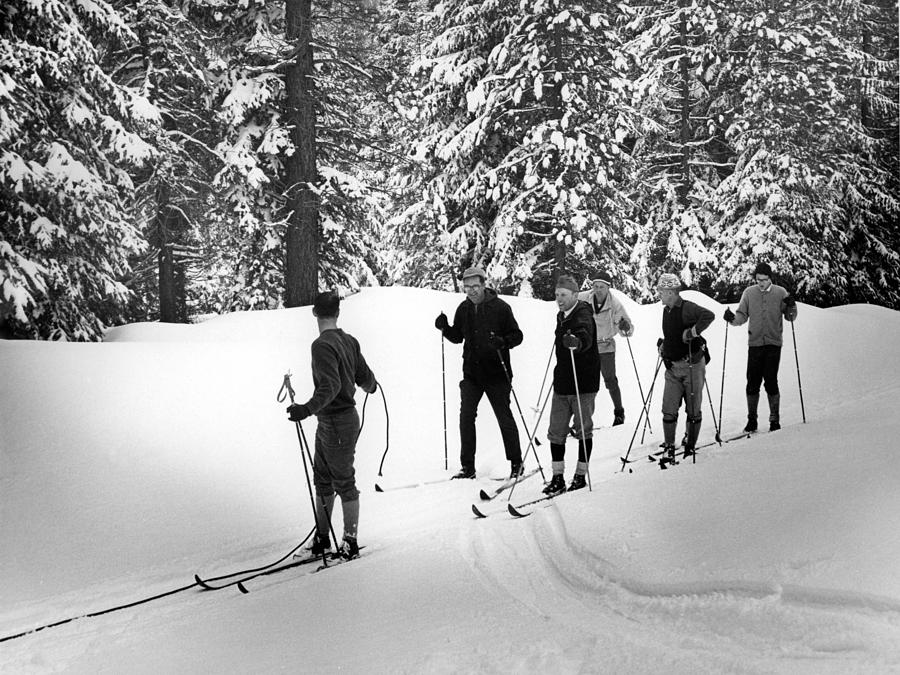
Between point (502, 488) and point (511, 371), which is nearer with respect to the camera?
point (502, 488)

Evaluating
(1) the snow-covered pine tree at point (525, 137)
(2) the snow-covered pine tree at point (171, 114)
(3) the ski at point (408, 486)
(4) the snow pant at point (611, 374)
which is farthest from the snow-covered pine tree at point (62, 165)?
(1) the snow-covered pine tree at point (525, 137)

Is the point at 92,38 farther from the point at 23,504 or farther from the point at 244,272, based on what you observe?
the point at 23,504

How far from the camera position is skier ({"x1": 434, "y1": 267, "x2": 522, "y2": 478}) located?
6.80 m

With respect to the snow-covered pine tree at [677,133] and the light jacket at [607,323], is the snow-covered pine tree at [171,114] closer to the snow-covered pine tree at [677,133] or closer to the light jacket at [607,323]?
the light jacket at [607,323]

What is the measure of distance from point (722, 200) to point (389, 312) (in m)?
12.9

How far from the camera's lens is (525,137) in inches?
636

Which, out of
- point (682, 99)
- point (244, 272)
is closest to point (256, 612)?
point (244, 272)

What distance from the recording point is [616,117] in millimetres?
16594

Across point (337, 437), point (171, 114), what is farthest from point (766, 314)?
point (171, 114)

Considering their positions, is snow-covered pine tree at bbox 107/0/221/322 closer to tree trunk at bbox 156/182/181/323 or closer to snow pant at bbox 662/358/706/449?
tree trunk at bbox 156/182/181/323

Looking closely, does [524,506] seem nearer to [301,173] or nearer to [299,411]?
[299,411]

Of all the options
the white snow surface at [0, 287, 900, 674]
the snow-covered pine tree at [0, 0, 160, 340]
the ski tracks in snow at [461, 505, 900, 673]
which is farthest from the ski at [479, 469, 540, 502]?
the snow-covered pine tree at [0, 0, 160, 340]

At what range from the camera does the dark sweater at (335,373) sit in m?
4.74

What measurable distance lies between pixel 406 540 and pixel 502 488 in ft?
4.33
